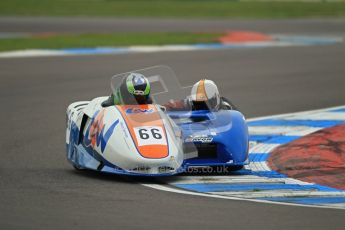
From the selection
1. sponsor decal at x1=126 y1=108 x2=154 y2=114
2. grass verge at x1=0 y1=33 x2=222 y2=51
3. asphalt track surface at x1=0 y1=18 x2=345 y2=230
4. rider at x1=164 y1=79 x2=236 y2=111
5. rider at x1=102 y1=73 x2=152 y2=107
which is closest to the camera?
asphalt track surface at x1=0 y1=18 x2=345 y2=230

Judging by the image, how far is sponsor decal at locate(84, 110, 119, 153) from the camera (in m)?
10.3

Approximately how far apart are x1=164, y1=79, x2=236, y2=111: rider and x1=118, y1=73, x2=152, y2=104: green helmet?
2.00 feet

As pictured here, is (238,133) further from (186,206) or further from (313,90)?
(313,90)

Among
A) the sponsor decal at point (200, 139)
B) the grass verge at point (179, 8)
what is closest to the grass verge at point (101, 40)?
the grass verge at point (179, 8)

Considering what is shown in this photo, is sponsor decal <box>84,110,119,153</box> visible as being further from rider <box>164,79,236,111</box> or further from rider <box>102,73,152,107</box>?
rider <box>164,79,236,111</box>

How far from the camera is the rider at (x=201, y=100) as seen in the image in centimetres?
1145

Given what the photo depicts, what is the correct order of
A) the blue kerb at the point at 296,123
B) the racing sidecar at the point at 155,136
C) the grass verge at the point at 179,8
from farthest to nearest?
the grass verge at the point at 179,8, the blue kerb at the point at 296,123, the racing sidecar at the point at 155,136

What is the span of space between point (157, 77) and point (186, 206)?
2.87 meters

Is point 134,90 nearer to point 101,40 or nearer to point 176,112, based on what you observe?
point 176,112

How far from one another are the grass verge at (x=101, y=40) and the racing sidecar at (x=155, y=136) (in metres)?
14.3

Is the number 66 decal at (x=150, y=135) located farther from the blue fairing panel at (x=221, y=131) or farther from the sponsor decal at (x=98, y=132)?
the blue fairing panel at (x=221, y=131)

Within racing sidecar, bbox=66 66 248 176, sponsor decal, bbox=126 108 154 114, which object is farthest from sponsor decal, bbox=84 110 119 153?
sponsor decal, bbox=126 108 154 114

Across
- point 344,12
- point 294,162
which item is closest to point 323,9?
point 344,12

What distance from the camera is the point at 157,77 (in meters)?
11.5
